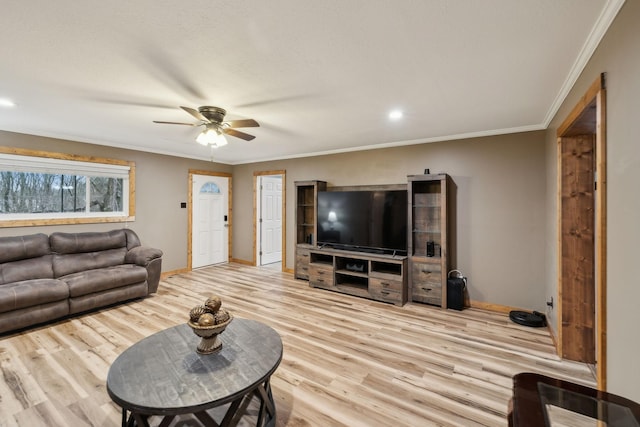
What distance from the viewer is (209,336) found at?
1.75 meters

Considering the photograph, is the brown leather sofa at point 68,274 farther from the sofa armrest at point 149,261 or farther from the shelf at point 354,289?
the shelf at point 354,289

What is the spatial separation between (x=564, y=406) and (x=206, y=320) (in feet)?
5.57

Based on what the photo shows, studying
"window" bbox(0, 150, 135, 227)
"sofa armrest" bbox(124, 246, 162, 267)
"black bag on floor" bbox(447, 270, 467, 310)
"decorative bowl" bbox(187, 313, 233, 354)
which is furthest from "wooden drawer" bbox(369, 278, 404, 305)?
"window" bbox(0, 150, 135, 227)

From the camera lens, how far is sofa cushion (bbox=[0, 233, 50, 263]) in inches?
139

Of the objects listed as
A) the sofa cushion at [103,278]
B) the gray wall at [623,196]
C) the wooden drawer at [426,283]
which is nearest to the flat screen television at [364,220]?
the wooden drawer at [426,283]

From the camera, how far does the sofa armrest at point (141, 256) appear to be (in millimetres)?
4285

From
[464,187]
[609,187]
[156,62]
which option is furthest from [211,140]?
[464,187]

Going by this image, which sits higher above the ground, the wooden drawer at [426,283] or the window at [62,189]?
the window at [62,189]

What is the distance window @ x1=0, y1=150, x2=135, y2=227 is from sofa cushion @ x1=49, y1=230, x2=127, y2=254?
1.30ft

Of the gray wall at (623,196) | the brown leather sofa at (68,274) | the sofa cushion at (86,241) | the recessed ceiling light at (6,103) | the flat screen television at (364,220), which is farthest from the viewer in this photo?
the flat screen television at (364,220)

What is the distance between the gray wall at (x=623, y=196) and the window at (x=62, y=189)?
19.8 feet

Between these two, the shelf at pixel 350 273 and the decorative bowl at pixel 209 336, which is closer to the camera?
the decorative bowl at pixel 209 336

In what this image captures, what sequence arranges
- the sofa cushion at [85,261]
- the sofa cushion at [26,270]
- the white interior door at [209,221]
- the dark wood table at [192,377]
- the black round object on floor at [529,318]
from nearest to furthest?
the dark wood table at [192,377]
the black round object on floor at [529,318]
the sofa cushion at [26,270]
the sofa cushion at [85,261]
the white interior door at [209,221]

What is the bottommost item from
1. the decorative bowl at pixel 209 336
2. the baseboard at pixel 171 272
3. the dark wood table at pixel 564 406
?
the baseboard at pixel 171 272
